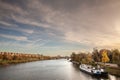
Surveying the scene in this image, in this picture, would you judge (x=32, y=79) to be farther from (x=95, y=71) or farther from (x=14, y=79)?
(x=95, y=71)

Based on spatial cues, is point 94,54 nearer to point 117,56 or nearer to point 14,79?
point 117,56

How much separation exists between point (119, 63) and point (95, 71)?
3056 mm

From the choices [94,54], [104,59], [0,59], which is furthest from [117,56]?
[0,59]

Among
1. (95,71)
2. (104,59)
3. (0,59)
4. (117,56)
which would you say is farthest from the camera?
(0,59)

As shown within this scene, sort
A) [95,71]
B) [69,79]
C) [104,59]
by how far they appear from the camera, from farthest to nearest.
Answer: [104,59]
[95,71]
[69,79]

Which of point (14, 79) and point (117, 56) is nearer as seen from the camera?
point (14, 79)

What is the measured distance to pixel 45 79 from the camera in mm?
18469

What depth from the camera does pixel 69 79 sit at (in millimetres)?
17703

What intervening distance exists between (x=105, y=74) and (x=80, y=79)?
341 centimetres

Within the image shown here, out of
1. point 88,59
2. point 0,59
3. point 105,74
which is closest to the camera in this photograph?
point 105,74

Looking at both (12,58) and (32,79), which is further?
(12,58)

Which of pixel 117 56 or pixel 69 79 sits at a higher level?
pixel 117 56

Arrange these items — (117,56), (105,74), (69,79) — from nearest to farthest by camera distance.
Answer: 1. (69,79)
2. (105,74)
3. (117,56)

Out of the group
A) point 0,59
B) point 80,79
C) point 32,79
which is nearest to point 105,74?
point 80,79
